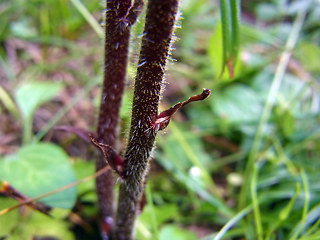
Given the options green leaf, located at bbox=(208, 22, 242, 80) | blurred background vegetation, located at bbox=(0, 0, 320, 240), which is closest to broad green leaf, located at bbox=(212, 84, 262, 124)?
blurred background vegetation, located at bbox=(0, 0, 320, 240)

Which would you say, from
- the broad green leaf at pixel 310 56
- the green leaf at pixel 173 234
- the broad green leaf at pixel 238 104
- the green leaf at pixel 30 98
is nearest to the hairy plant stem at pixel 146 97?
the green leaf at pixel 173 234

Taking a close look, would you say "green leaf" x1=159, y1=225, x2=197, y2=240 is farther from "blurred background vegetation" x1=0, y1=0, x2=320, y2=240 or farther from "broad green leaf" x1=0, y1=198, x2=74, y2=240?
"broad green leaf" x1=0, y1=198, x2=74, y2=240

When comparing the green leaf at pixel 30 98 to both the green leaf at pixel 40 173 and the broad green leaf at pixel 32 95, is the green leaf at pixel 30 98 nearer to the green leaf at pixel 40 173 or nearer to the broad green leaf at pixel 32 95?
the broad green leaf at pixel 32 95

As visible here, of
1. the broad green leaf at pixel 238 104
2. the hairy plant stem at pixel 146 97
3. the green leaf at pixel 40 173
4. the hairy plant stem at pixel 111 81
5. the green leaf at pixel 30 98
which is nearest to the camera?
the hairy plant stem at pixel 146 97

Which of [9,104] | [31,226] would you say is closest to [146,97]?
[31,226]

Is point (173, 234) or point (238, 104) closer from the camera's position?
point (173, 234)

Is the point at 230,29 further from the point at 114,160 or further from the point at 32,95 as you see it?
the point at 32,95

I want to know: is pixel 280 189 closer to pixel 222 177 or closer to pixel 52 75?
pixel 222 177

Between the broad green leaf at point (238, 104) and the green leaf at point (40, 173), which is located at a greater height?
the green leaf at point (40, 173)

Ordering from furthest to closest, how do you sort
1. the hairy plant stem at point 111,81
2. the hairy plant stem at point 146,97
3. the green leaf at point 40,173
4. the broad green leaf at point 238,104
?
the broad green leaf at point 238,104 < the green leaf at point 40,173 < the hairy plant stem at point 111,81 < the hairy plant stem at point 146,97
